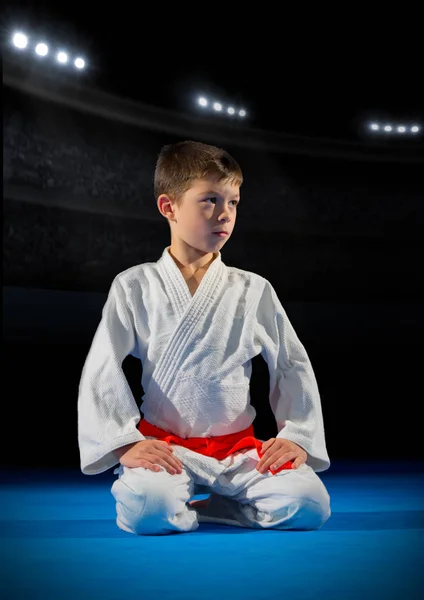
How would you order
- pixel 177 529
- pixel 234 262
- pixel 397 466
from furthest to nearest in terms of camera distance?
pixel 234 262 → pixel 397 466 → pixel 177 529

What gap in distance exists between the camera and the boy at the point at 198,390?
6.66ft

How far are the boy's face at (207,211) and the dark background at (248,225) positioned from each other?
1.97 meters

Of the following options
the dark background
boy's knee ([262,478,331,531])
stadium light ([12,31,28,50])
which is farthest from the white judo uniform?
stadium light ([12,31,28,50])

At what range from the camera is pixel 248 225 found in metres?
4.81

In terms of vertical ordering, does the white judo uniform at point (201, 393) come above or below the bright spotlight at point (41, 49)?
below

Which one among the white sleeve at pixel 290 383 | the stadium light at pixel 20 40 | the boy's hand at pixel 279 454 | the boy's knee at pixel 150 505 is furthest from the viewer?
the stadium light at pixel 20 40

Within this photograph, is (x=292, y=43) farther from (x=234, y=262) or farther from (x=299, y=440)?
(x=299, y=440)

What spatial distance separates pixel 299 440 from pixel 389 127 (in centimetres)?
312

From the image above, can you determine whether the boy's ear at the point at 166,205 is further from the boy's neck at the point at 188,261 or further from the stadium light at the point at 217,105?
the stadium light at the point at 217,105

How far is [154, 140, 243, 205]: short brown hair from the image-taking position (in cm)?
226

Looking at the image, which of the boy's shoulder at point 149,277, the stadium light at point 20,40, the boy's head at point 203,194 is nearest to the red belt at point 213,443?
the boy's shoulder at point 149,277

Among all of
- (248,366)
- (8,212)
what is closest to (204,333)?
(248,366)

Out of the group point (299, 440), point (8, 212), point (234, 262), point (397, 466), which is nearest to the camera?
point (299, 440)

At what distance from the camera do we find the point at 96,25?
14.6ft
